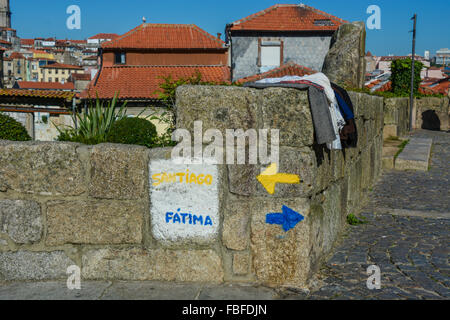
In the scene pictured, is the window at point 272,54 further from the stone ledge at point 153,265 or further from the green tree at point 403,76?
the stone ledge at point 153,265

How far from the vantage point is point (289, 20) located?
3203 cm

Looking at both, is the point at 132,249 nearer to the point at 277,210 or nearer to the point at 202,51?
the point at 277,210

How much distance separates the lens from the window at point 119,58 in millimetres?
29359

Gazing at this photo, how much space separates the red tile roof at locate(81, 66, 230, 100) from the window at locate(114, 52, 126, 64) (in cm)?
55

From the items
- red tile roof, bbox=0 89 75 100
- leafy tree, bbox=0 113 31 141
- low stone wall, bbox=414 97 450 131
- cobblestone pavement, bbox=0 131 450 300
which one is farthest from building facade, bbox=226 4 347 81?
cobblestone pavement, bbox=0 131 450 300

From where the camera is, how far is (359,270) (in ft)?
12.1

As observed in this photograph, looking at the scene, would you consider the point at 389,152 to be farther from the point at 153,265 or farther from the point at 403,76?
the point at 403,76

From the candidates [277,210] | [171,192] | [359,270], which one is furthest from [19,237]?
[359,270]

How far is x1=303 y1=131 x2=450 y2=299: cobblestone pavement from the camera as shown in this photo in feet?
10.9

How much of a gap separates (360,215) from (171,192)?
118 inches

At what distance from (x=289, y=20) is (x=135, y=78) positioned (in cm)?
1151

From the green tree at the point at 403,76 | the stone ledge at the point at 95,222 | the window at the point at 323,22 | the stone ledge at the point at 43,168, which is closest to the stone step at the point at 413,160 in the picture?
the stone ledge at the point at 95,222

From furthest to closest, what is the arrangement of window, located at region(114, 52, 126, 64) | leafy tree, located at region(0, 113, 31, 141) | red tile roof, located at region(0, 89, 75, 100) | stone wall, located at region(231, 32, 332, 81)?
stone wall, located at region(231, 32, 332, 81)
window, located at region(114, 52, 126, 64)
red tile roof, located at region(0, 89, 75, 100)
leafy tree, located at region(0, 113, 31, 141)

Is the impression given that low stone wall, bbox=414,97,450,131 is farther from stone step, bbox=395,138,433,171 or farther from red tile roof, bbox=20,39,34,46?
red tile roof, bbox=20,39,34,46
